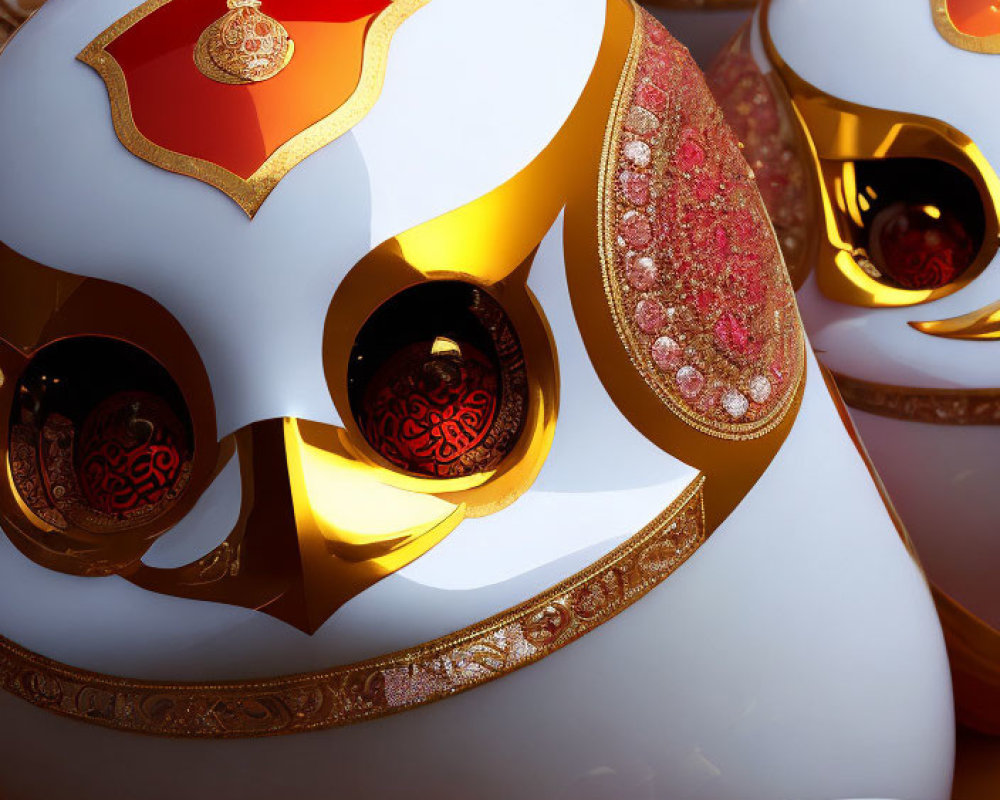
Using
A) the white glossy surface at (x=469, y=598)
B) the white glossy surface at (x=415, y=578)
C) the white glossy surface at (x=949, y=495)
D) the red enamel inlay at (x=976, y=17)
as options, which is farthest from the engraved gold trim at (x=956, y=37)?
the white glossy surface at (x=415, y=578)

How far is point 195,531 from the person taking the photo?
0.83 meters

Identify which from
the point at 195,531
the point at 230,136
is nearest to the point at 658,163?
the point at 230,136

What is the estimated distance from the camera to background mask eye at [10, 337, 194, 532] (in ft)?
2.89

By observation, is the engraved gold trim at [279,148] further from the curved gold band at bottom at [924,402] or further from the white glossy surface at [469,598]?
the curved gold band at bottom at [924,402]

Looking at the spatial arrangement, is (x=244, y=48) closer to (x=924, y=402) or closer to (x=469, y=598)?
(x=469, y=598)

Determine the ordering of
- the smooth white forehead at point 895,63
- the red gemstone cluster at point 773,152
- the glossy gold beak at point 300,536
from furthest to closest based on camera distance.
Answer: the red gemstone cluster at point 773,152 → the smooth white forehead at point 895,63 → the glossy gold beak at point 300,536

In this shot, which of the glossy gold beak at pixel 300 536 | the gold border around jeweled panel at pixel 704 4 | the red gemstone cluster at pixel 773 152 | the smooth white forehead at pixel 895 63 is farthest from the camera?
the gold border around jeweled panel at pixel 704 4

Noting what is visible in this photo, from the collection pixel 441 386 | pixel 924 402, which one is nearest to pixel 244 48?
pixel 441 386

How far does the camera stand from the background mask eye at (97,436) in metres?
0.88

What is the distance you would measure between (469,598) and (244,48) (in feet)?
1.39

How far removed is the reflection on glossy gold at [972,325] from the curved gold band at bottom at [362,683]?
22.7 inches

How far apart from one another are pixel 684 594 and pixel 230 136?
462mm

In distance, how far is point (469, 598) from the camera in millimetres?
831

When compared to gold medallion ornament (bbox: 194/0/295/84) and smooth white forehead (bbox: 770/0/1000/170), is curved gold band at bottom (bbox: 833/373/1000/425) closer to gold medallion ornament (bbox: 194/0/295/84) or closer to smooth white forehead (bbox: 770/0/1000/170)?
smooth white forehead (bbox: 770/0/1000/170)
